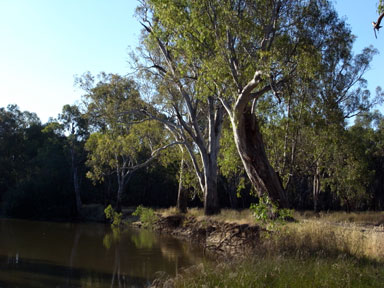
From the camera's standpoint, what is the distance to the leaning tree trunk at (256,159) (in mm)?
13898

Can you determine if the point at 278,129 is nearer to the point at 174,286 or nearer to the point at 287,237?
the point at 287,237

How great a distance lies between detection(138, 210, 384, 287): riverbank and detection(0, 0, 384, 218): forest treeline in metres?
2.62

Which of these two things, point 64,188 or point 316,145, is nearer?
point 316,145

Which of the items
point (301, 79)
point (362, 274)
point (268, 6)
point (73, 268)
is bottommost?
point (73, 268)

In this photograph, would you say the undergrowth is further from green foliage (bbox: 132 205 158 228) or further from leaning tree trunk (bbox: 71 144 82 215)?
leaning tree trunk (bbox: 71 144 82 215)

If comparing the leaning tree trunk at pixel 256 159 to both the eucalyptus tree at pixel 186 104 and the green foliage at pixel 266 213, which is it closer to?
the green foliage at pixel 266 213

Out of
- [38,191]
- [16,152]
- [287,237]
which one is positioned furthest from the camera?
[16,152]

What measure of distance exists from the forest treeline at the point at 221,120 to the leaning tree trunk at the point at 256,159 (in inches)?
1.4

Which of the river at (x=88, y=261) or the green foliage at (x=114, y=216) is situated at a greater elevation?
the green foliage at (x=114, y=216)

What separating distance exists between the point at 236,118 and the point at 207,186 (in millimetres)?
9968

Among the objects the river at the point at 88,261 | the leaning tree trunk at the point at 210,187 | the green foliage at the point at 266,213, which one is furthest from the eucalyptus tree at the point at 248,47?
the leaning tree trunk at the point at 210,187

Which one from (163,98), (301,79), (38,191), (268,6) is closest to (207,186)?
(163,98)

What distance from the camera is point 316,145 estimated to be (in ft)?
66.4

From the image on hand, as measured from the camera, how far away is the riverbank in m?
6.77
